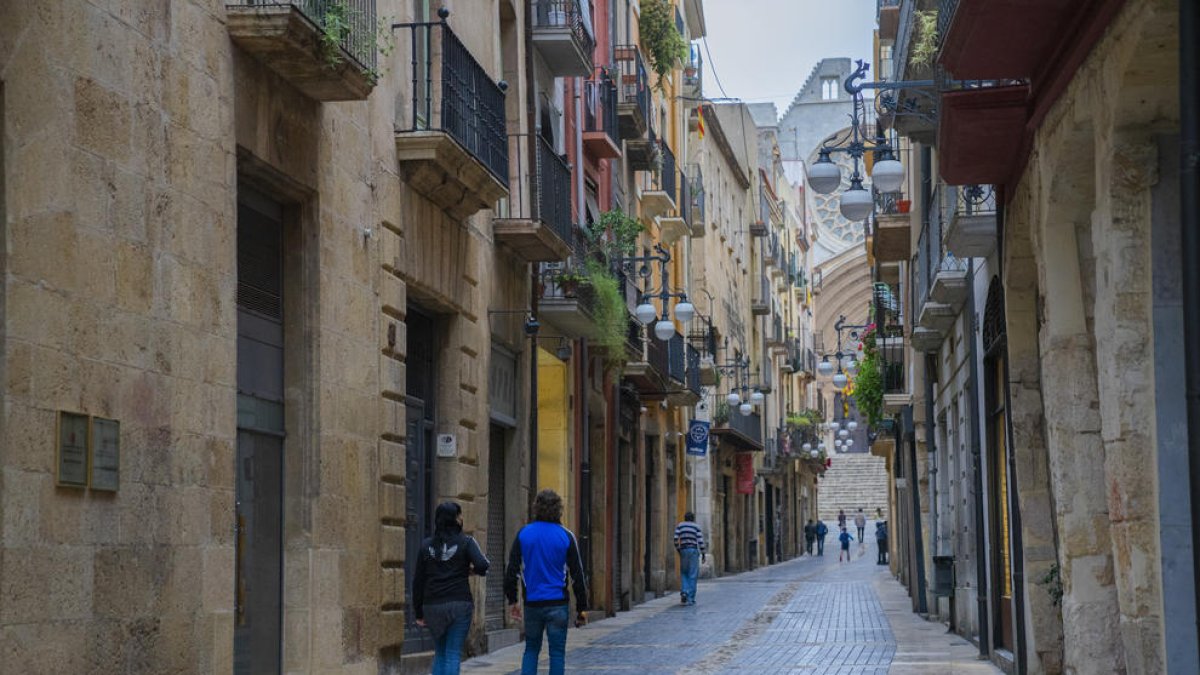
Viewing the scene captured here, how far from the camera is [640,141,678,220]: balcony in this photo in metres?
34.7

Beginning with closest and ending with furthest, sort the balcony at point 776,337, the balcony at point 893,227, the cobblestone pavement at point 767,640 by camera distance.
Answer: the cobblestone pavement at point 767,640 → the balcony at point 893,227 → the balcony at point 776,337

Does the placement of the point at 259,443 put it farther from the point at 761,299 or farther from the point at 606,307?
the point at 761,299

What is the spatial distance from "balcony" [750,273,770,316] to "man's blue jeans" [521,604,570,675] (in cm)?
4643

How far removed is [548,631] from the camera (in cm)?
1320

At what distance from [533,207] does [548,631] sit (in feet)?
26.9

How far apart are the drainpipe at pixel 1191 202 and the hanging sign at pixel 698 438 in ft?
105

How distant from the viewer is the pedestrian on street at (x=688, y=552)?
101 feet

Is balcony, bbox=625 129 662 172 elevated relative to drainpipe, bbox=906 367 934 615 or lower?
elevated

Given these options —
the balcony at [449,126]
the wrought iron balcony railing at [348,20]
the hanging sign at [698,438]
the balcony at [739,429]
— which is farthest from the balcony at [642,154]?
the wrought iron balcony railing at [348,20]

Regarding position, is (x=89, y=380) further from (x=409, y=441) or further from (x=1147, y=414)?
(x=409, y=441)

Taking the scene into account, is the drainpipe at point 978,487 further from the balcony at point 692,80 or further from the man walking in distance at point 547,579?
the balcony at point 692,80

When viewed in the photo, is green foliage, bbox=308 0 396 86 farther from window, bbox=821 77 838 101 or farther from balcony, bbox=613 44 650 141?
window, bbox=821 77 838 101

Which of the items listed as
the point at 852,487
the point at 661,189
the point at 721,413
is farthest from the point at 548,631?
the point at 852,487

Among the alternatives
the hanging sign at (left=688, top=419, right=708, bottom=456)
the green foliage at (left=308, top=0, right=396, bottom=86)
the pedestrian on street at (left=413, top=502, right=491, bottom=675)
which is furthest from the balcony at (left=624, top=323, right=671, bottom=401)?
the pedestrian on street at (left=413, top=502, right=491, bottom=675)
